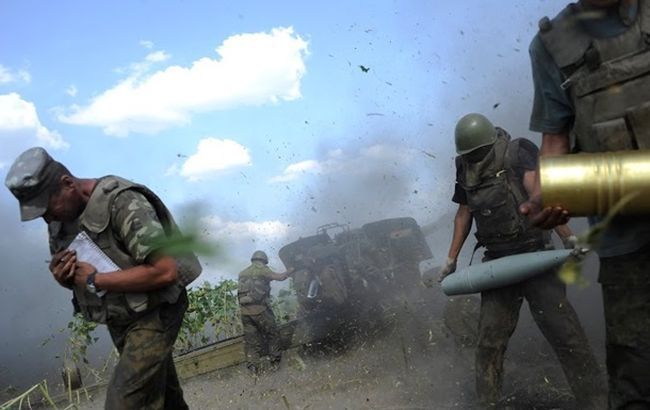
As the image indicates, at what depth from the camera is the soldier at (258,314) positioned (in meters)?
9.39

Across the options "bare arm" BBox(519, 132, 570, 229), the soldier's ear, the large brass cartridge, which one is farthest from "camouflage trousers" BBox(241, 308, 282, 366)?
the large brass cartridge

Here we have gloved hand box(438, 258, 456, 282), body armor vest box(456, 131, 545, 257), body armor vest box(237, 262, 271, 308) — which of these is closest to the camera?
body armor vest box(456, 131, 545, 257)

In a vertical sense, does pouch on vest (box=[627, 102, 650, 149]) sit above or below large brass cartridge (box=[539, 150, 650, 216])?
above

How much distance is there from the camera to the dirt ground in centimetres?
550

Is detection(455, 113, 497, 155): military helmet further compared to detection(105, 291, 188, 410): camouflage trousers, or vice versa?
detection(455, 113, 497, 155): military helmet

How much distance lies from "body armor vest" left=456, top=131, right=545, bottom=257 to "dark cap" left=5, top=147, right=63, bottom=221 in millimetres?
2967

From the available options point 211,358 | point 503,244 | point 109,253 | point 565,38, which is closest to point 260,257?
point 211,358

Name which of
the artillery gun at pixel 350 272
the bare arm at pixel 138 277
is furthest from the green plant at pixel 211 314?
the bare arm at pixel 138 277

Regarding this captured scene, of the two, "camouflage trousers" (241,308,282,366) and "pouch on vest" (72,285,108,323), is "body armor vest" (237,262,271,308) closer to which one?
"camouflage trousers" (241,308,282,366)

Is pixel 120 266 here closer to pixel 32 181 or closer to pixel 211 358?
pixel 32 181

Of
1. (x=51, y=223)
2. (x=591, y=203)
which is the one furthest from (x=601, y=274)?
(x=51, y=223)

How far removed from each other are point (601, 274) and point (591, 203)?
20.5 inches

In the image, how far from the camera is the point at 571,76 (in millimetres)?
2342

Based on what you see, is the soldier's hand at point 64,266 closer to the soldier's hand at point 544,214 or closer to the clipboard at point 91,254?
the clipboard at point 91,254
